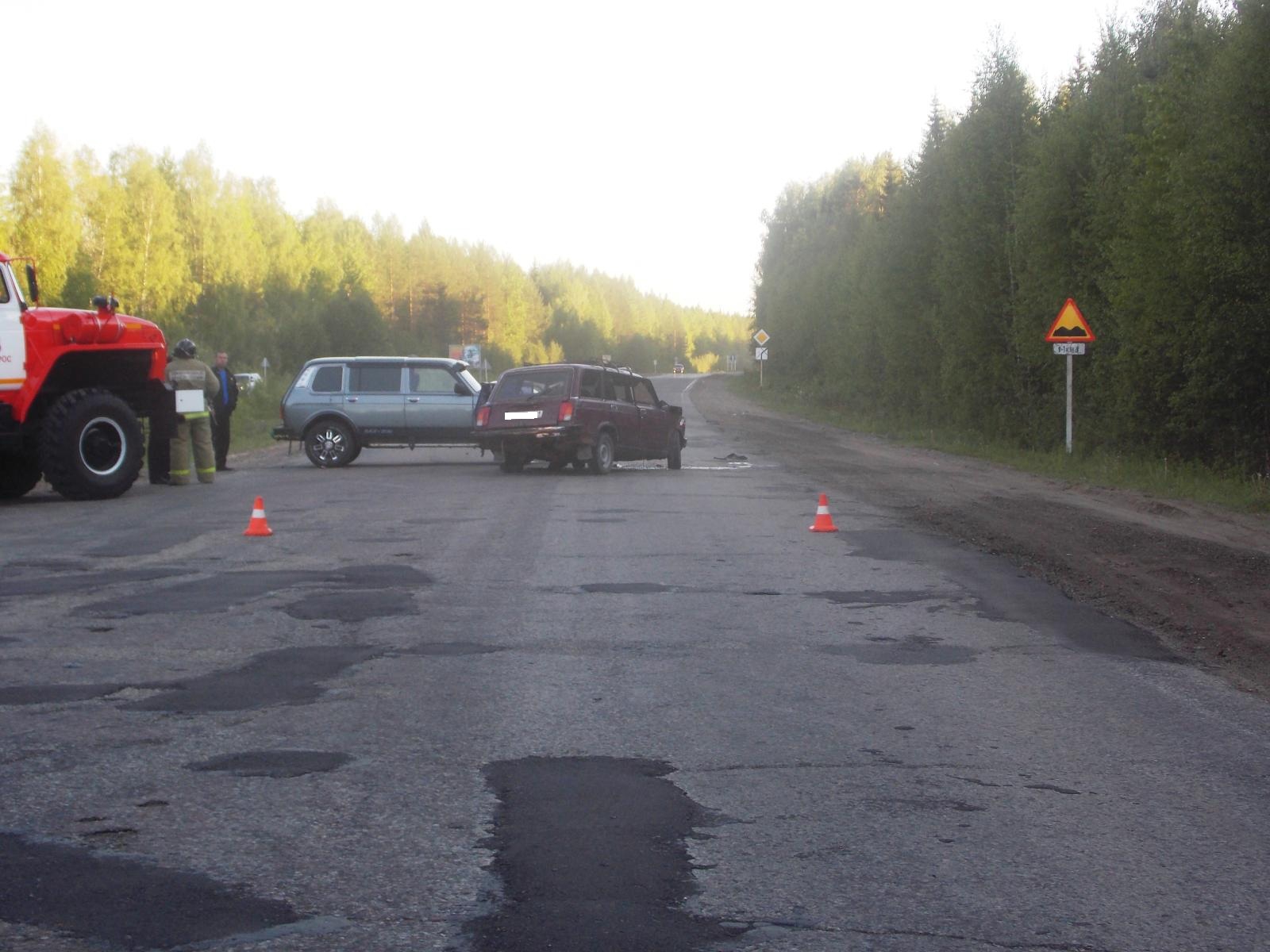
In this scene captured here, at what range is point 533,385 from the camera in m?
20.4

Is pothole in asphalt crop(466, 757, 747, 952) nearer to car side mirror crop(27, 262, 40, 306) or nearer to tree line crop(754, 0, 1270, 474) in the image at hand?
car side mirror crop(27, 262, 40, 306)

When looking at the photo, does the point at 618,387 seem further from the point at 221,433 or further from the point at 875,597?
the point at 875,597

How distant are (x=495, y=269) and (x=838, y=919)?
134662mm

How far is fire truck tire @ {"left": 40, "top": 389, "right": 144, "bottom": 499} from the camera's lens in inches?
634

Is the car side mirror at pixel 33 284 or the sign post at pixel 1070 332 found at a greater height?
the car side mirror at pixel 33 284

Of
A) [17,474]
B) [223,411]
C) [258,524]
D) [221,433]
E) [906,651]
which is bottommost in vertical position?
[906,651]

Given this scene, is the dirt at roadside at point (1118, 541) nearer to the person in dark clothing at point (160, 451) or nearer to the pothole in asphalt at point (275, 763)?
the pothole in asphalt at point (275, 763)

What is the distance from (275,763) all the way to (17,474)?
45.0 ft

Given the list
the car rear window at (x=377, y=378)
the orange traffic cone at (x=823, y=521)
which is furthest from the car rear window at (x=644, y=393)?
the orange traffic cone at (x=823, y=521)

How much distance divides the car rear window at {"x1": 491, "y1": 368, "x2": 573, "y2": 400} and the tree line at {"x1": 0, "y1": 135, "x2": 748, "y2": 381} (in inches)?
1570

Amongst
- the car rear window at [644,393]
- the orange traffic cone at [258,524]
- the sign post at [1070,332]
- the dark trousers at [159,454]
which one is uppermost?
the sign post at [1070,332]

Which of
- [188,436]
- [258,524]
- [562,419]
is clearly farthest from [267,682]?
[188,436]

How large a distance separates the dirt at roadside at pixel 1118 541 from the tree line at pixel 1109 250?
230 cm

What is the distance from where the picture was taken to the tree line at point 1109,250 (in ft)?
59.1
